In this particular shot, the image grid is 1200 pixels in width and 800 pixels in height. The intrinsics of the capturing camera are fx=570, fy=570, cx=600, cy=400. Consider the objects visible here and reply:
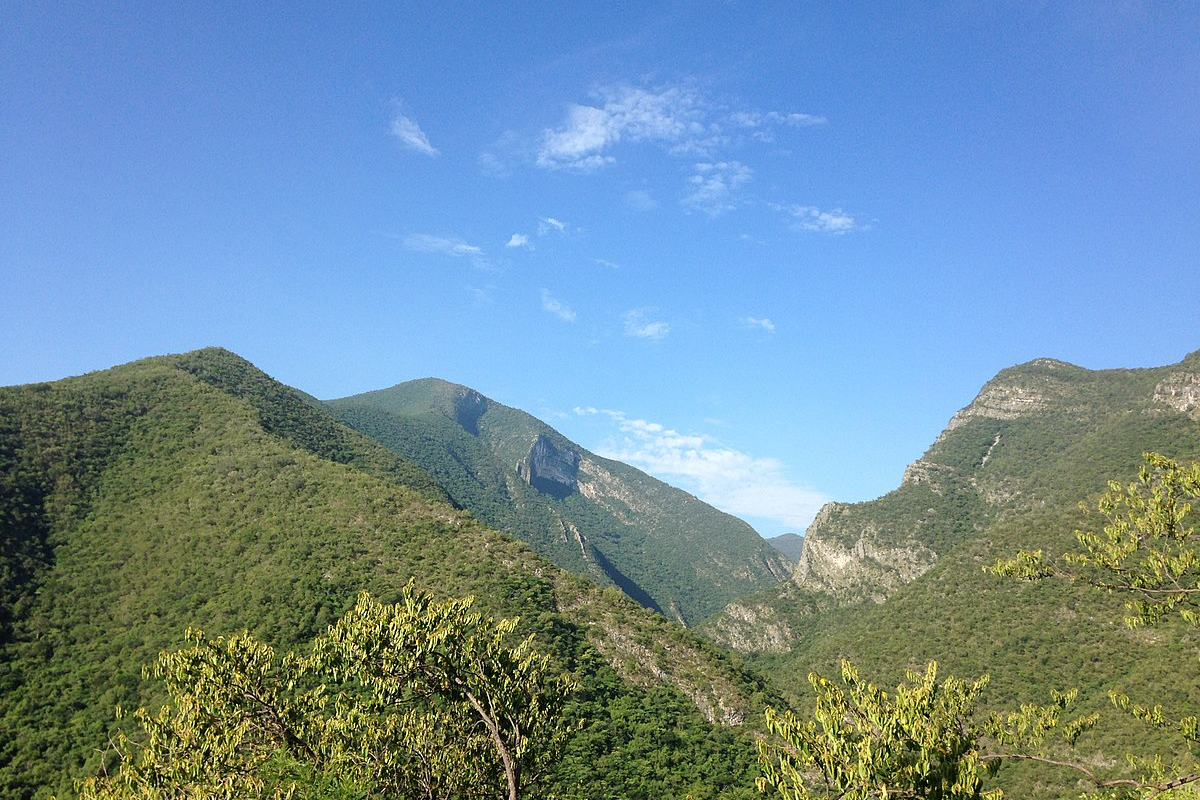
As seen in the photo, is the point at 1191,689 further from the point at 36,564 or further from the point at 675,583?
the point at 675,583

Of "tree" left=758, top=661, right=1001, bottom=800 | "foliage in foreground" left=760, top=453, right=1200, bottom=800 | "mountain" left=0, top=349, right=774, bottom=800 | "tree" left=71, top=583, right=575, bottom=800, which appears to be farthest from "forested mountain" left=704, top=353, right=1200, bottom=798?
"tree" left=71, top=583, right=575, bottom=800

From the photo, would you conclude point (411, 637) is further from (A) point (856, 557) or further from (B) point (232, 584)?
(A) point (856, 557)

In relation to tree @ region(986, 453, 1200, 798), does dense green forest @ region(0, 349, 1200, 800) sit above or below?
below

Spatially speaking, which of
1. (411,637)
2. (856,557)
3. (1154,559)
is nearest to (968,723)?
(1154,559)

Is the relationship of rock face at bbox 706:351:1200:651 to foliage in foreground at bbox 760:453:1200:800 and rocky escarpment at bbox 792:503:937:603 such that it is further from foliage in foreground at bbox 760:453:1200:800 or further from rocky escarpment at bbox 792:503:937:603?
foliage in foreground at bbox 760:453:1200:800

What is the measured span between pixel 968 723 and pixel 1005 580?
88017 mm

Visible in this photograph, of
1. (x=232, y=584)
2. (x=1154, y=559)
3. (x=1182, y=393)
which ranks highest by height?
(x=1182, y=393)

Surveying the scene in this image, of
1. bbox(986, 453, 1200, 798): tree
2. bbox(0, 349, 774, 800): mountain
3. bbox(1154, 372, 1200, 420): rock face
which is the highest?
bbox(1154, 372, 1200, 420): rock face

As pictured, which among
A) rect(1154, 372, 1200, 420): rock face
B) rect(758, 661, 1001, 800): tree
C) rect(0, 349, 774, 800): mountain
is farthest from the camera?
rect(1154, 372, 1200, 420): rock face

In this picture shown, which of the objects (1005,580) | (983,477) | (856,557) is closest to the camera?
(1005,580)

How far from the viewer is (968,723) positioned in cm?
1124

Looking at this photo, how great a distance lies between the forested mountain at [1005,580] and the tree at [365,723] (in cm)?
4937

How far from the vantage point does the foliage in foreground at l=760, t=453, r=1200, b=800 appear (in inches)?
353

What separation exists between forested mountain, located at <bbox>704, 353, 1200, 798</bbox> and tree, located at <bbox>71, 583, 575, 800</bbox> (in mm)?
49370
